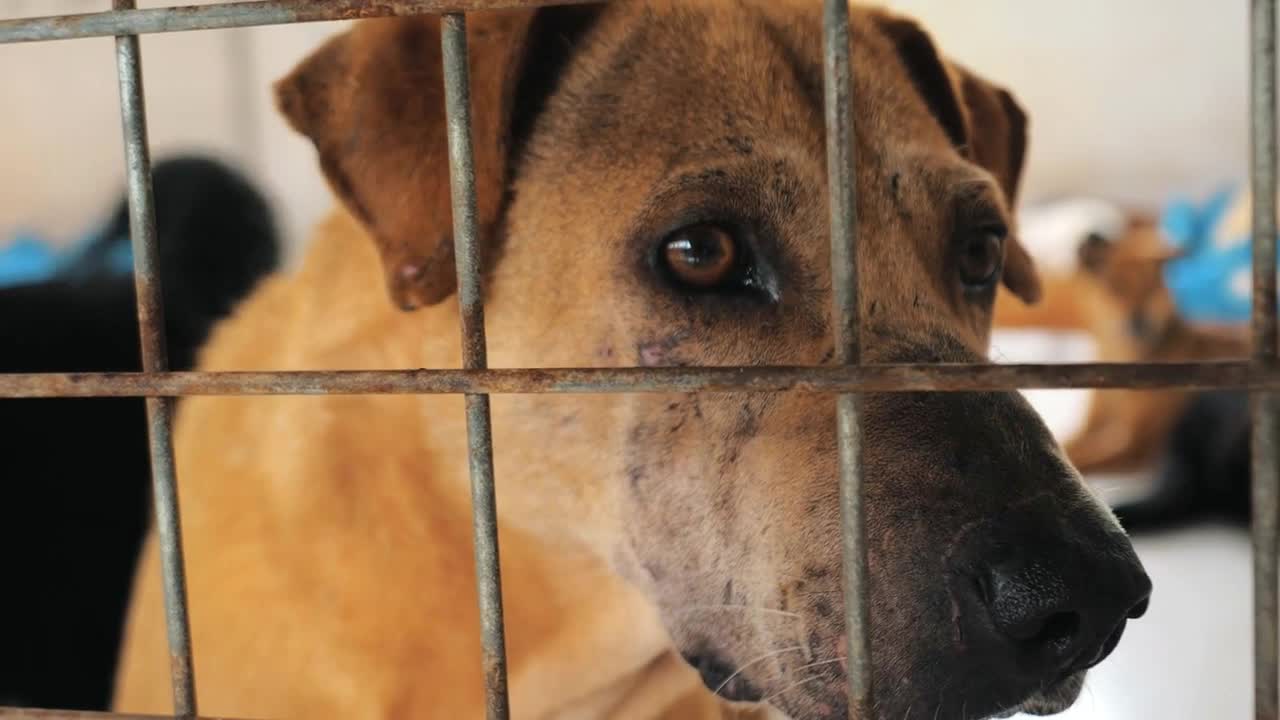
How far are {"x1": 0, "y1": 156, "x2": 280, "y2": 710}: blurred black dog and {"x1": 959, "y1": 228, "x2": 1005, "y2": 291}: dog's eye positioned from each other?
1.31m

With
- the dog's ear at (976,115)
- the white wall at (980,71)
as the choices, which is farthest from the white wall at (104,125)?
the dog's ear at (976,115)

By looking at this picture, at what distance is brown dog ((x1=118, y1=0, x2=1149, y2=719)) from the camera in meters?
1.11

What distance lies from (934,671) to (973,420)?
262mm

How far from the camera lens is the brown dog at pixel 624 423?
1109 millimetres

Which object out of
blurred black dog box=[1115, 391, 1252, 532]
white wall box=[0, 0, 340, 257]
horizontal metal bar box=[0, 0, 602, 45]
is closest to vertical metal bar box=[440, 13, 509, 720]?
horizontal metal bar box=[0, 0, 602, 45]

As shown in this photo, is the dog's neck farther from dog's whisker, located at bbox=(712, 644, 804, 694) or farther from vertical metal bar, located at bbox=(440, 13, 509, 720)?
vertical metal bar, located at bbox=(440, 13, 509, 720)

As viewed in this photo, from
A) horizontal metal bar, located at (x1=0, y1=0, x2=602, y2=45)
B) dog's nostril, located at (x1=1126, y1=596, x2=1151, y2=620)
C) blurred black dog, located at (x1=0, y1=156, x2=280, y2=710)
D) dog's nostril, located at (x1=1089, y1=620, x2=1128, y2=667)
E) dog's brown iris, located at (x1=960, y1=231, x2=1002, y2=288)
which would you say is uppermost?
horizontal metal bar, located at (x1=0, y1=0, x2=602, y2=45)

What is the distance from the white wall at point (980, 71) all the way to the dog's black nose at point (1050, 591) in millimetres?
1632

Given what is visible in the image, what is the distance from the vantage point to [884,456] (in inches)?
43.8

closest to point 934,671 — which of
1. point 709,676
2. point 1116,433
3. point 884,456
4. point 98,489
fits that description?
point 884,456

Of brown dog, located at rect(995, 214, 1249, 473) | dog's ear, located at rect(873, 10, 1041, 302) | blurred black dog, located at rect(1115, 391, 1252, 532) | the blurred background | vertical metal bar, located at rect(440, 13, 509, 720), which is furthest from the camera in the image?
brown dog, located at rect(995, 214, 1249, 473)

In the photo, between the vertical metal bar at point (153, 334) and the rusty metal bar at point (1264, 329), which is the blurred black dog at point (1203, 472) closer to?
the rusty metal bar at point (1264, 329)

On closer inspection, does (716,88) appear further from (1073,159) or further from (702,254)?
(1073,159)

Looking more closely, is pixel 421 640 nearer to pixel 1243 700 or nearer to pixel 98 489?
pixel 98 489
